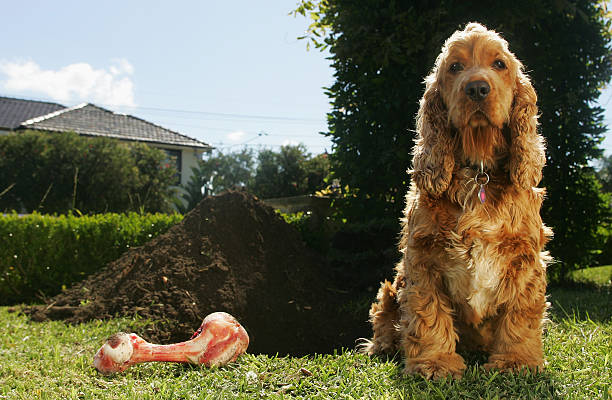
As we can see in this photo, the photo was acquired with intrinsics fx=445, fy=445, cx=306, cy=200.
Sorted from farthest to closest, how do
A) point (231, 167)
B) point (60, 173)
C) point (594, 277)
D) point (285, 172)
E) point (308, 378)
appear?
1. point (231, 167)
2. point (285, 172)
3. point (60, 173)
4. point (594, 277)
5. point (308, 378)

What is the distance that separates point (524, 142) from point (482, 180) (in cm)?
32

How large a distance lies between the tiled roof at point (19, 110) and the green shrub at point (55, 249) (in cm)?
2081

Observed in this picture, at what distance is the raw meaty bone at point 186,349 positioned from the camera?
284 cm

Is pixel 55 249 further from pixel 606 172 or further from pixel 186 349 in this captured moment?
pixel 606 172

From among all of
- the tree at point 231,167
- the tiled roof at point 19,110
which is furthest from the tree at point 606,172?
the tiled roof at point 19,110

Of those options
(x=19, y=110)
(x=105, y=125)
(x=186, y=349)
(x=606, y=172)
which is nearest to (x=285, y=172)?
(x=105, y=125)

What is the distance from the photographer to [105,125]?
2623cm

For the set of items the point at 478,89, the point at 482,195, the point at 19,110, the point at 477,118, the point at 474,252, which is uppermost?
the point at 19,110

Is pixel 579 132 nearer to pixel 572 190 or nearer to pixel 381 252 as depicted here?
pixel 572 190

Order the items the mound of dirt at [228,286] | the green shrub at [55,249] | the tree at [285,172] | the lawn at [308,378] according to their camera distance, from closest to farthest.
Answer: the lawn at [308,378] < the mound of dirt at [228,286] < the green shrub at [55,249] < the tree at [285,172]

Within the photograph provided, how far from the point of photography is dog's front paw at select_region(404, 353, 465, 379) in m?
2.54

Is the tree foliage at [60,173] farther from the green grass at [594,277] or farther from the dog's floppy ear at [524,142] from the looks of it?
the dog's floppy ear at [524,142]

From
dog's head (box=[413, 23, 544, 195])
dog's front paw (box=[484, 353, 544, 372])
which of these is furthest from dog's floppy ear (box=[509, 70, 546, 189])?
dog's front paw (box=[484, 353, 544, 372])

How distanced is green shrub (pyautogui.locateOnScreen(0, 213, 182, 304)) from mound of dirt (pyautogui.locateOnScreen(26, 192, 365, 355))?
1201mm
